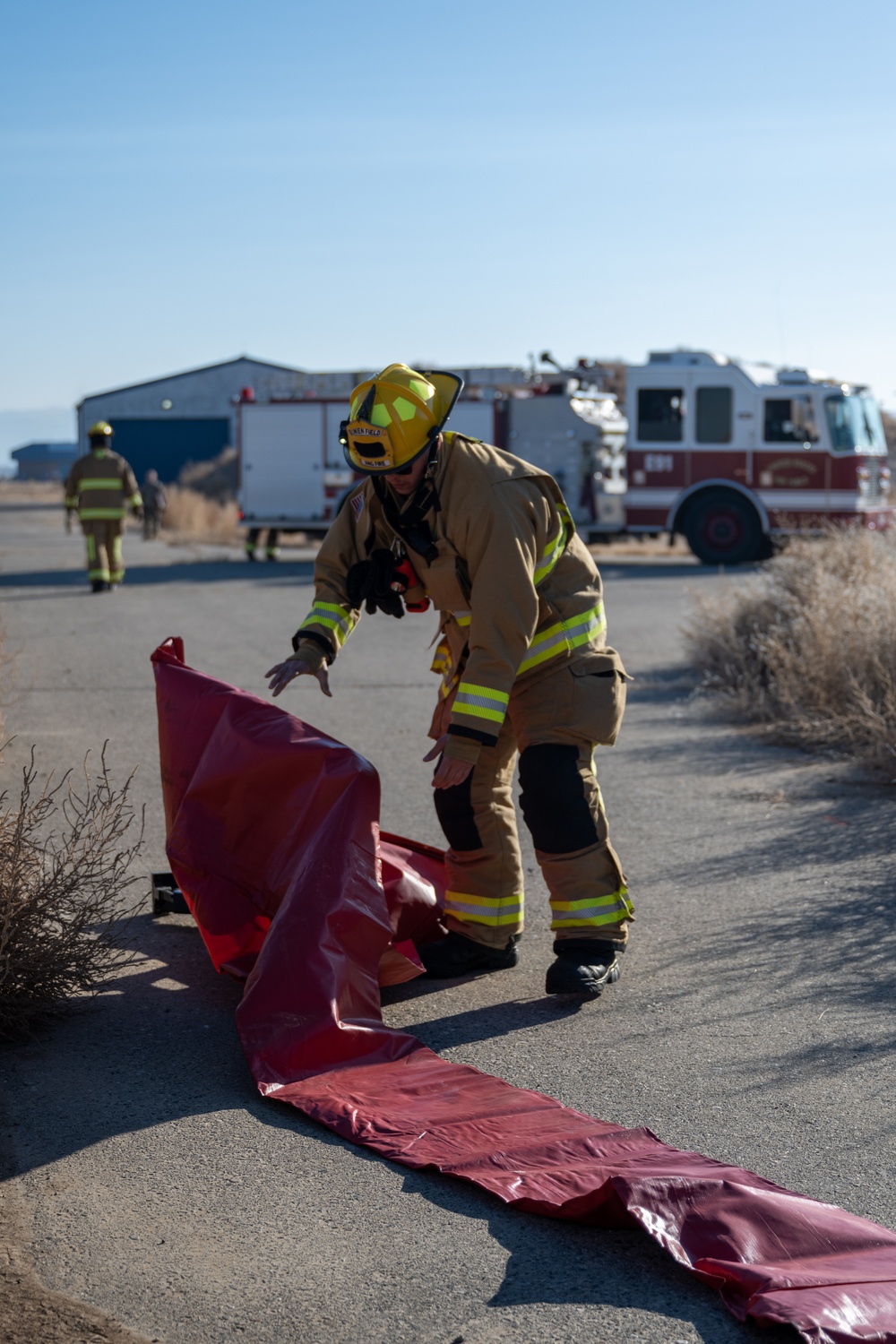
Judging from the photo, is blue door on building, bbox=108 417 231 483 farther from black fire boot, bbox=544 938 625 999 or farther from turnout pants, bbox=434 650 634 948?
black fire boot, bbox=544 938 625 999

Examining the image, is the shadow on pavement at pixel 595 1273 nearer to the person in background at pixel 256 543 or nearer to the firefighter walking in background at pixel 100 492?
the firefighter walking in background at pixel 100 492

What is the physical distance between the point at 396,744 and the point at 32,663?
166 inches

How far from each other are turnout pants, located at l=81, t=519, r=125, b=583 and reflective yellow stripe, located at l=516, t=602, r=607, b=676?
1263cm

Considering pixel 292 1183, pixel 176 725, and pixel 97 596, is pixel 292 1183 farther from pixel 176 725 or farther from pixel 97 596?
pixel 97 596

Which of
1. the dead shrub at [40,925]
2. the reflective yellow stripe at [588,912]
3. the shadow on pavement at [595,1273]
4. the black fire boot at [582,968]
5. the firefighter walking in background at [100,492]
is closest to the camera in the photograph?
the shadow on pavement at [595,1273]

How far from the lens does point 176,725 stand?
4434 millimetres

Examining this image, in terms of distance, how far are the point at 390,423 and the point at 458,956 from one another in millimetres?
1631

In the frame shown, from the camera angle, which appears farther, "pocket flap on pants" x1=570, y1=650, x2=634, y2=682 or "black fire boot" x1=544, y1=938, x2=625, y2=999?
"pocket flap on pants" x1=570, y1=650, x2=634, y2=682

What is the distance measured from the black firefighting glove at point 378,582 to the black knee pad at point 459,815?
565 mm

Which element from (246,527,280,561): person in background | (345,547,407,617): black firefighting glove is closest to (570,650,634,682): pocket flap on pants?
(345,547,407,617): black firefighting glove

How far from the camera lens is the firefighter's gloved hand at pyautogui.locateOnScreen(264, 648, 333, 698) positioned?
4199 mm

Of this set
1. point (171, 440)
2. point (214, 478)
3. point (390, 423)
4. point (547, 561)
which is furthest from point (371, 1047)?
point (171, 440)

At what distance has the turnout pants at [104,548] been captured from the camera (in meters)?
16.4

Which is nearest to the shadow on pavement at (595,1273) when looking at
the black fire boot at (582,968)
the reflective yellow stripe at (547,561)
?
the black fire boot at (582,968)
